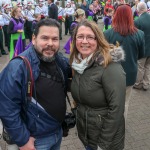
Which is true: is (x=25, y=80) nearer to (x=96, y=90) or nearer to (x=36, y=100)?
(x=36, y=100)

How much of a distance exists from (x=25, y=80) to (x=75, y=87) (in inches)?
19.7

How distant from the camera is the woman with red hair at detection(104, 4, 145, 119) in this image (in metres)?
3.59

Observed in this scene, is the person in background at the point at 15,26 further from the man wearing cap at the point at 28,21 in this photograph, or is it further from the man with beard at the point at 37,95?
the man with beard at the point at 37,95

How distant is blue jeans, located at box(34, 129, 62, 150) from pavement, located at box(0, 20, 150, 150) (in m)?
0.68

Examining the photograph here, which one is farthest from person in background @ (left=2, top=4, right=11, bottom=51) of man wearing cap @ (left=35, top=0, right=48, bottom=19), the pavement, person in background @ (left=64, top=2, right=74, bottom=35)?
the pavement

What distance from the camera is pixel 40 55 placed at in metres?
2.06

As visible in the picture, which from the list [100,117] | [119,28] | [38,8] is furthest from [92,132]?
[38,8]

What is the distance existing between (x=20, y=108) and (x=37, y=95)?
174 millimetres

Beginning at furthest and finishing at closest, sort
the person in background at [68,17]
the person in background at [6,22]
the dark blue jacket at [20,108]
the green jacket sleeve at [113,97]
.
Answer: the person in background at [68,17], the person in background at [6,22], the green jacket sleeve at [113,97], the dark blue jacket at [20,108]

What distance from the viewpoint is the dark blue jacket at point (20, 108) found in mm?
1857

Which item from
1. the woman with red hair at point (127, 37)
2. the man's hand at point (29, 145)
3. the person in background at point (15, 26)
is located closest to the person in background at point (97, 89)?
the man's hand at point (29, 145)

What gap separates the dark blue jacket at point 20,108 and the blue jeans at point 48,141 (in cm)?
7

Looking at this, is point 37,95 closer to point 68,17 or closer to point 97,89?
point 97,89

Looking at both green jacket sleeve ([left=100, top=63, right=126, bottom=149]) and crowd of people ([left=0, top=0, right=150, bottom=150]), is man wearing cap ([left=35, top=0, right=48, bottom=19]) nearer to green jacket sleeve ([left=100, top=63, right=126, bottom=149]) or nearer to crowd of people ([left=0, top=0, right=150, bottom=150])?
crowd of people ([left=0, top=0, right=150, bottom=150])
